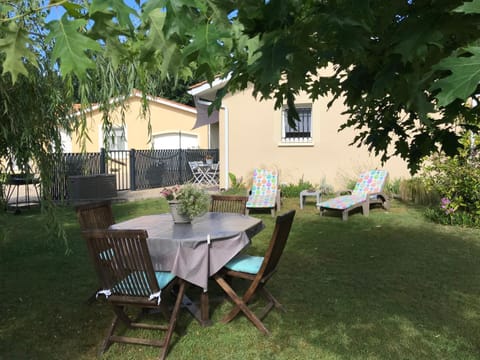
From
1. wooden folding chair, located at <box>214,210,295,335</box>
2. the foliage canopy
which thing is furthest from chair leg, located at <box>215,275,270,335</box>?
the foliage canopy

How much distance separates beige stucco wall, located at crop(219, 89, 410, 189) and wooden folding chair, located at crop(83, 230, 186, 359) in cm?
964

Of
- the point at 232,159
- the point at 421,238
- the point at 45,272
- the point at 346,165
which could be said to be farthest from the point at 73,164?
the point at 421,238

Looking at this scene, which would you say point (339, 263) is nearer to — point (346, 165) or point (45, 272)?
point (45, 272)

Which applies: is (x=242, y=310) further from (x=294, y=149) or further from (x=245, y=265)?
(x=294, y=149)

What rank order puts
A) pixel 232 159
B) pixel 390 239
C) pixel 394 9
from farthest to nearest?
pixel 232 159, pixel 390 239, pixel 394 9

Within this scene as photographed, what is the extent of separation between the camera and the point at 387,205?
33.7ft

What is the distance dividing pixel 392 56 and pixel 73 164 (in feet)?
41.3

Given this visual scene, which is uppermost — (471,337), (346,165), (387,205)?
(346,165)

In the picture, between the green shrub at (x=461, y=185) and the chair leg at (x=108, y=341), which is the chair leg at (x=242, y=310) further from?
the green shrub at (x=461, y=185)

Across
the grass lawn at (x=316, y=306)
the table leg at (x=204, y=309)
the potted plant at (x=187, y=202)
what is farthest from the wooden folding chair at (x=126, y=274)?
the potted plant at (x=187, y=202)

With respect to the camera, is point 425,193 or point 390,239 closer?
point 390,239

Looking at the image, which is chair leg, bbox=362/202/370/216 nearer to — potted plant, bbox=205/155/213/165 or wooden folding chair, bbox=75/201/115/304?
wooden folding chair, bbox=75/201/115/304

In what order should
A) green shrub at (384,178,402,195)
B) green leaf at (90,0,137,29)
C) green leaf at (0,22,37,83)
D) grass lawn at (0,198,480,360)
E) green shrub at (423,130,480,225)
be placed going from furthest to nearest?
green shrub at (384,178,402,195) → green shrub at (423,130,480,225) → grass lawn at (0,198,480,360) → green leaf at (0,22,37,83) → green leaf at (90,0,137,29)

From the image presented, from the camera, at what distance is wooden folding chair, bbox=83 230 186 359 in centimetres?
337
